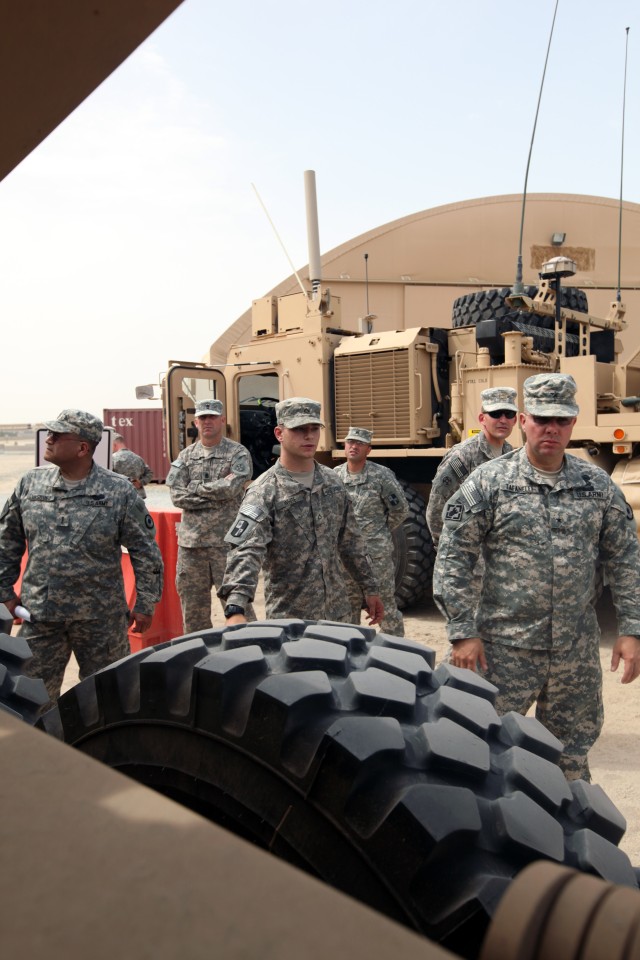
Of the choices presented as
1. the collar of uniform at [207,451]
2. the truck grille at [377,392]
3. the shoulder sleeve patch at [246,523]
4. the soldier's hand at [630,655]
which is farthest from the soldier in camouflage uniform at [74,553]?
the truck grille at [377,392]

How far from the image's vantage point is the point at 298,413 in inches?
145

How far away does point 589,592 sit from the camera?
3.12 meters

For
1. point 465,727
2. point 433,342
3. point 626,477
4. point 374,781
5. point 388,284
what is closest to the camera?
point 374,781

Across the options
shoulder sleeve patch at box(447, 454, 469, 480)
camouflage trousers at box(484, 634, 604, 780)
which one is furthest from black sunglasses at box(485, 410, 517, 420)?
camouflage trousers at box(484, 634, 604, 780)

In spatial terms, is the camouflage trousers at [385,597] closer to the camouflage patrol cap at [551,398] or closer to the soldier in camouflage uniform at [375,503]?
the soldier in camouflage uniform at [375,503]

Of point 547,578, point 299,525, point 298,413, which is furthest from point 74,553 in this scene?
point 547,578

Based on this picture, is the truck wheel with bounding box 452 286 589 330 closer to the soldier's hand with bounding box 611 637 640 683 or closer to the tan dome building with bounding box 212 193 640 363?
the soldier's hand with bounding box 611 637 640 683

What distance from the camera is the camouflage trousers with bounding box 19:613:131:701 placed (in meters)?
3.61

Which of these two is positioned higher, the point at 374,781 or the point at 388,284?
the point at 388,284

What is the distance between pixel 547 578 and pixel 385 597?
2468mm

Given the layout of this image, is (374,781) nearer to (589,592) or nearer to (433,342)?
(589,592)

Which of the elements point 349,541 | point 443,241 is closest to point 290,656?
point 349,541

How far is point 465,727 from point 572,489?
1.80 meters

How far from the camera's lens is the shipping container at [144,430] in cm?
1883
